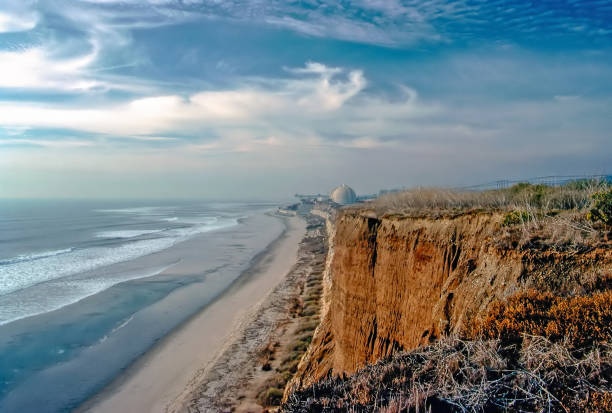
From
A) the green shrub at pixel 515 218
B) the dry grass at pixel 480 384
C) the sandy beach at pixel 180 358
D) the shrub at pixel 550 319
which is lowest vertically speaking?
the sandy beach at pixel 180 358

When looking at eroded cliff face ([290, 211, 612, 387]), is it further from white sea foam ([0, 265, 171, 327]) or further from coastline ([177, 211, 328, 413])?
white sea foam ([0, 265, 171, 327])

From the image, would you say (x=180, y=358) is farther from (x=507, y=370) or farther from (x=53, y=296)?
(x=507, y=370)

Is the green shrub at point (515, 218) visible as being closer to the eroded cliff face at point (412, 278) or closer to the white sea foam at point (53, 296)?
the eroded cliff face at point (412, 278)

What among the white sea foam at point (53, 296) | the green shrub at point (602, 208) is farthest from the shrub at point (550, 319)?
the white sea foam at point (53, 296)

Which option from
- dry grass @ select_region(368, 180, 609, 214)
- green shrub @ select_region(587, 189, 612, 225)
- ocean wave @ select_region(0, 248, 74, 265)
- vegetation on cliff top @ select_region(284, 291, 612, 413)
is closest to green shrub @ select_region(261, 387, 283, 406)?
dry grass @ select_region(368, 180, 609, 214)

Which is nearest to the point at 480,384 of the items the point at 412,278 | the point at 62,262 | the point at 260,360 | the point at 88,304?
the point at 412,278

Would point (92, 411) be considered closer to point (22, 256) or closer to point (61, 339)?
point (61, 339)
